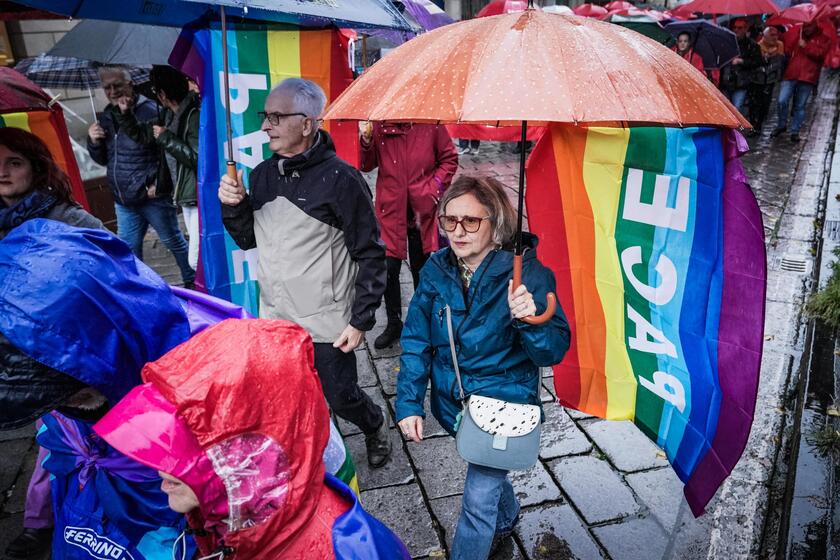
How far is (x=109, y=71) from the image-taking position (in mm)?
4656

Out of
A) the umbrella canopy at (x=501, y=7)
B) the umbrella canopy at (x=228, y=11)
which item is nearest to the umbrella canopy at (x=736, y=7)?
the umbrella canopy at (x=501, y=7)

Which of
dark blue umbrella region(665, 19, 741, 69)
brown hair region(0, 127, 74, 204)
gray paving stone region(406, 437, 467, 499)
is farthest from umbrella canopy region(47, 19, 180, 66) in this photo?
dark blue umbrella region(665, 19, 741, 69)

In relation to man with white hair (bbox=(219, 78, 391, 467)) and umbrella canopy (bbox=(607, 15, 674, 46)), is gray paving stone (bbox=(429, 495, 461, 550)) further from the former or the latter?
umbrella canopy (bbox=(607, 15, 674, 46))

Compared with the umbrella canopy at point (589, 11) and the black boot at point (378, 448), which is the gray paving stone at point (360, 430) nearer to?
the black boot at point (378, 448)

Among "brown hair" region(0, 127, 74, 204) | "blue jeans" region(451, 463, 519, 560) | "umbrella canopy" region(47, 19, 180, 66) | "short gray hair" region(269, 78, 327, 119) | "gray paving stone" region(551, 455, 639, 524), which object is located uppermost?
"umbrella canopy" region(47, 19, 180, 66)

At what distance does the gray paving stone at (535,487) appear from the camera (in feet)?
10.6

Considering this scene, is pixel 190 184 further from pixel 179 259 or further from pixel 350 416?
pixel 350 416

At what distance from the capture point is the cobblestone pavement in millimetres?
2959

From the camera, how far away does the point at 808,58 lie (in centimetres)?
1080

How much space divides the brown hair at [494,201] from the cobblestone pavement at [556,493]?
40.0 inches

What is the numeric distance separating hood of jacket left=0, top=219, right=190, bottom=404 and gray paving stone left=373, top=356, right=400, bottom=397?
2.57m

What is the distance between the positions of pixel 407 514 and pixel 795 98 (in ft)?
37.6

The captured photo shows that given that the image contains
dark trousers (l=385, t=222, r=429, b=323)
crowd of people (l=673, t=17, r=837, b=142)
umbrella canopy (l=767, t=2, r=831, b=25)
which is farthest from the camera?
umbrella canopy (l=767, t=2, r=831, b=25)

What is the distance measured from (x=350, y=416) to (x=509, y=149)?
9056 millimetres
